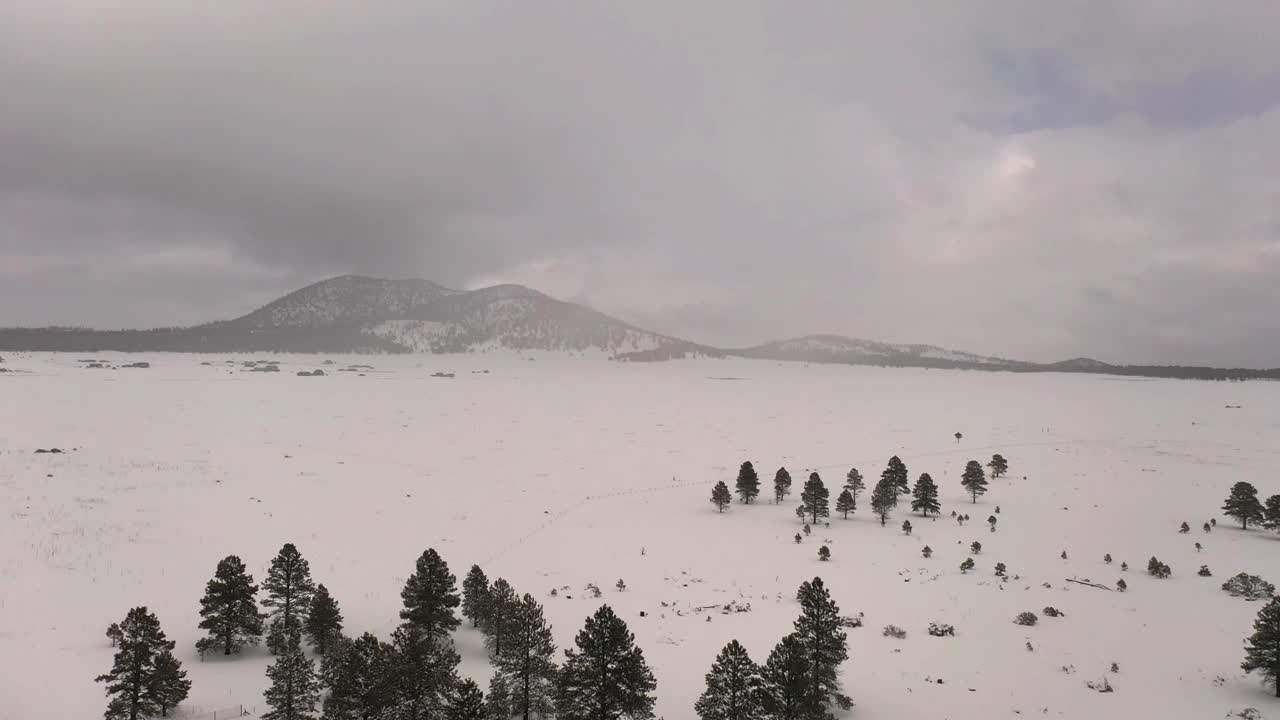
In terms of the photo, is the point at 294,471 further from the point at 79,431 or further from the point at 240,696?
the point at 240,696

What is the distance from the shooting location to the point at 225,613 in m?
33.0

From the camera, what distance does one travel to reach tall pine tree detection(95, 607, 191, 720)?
25.1 metres

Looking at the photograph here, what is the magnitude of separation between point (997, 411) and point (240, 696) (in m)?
171

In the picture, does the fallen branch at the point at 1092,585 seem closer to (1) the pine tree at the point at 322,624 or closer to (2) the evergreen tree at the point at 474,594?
(2) the evergreen tree at the point at 474,594

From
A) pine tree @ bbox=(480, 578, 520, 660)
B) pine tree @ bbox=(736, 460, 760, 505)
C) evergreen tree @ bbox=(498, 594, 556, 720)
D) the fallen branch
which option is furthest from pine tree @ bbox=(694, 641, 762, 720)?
pine tree @ bbox=(736, 460, 760, 505)

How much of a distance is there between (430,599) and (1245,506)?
262ft

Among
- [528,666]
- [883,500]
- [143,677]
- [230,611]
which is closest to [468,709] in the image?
[528,666]

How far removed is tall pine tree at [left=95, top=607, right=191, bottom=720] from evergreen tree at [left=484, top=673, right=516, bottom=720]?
1356 centimetres

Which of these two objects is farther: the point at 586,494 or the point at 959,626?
the point at 586,494

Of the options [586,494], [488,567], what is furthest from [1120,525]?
[488,567]

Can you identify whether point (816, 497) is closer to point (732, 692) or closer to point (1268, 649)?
point (1268, 649)

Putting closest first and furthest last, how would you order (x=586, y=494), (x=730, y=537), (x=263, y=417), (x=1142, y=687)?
(x=1142, y=687) < (x=730, y=537) < (x=586, y=494) < (x=263, y=417)

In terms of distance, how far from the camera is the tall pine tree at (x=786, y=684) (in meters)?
24.6

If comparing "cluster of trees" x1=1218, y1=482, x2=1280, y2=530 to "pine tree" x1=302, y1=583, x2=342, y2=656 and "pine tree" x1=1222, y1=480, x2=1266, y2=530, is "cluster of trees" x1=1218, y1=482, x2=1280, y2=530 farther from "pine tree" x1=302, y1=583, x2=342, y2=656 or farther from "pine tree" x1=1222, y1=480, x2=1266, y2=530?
"pine tree" x1=302, y1=583, x2=342, y2=656
